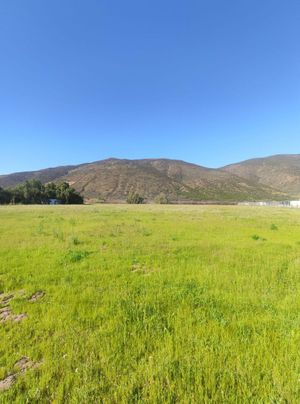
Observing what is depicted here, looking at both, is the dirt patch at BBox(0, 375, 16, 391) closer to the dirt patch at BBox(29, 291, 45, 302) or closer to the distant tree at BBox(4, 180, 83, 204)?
the dirt patch at BBox(29, 291, 45, 302)

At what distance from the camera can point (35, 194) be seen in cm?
9419

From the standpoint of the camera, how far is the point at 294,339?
369 centimetres

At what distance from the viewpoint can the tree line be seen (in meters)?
88.8

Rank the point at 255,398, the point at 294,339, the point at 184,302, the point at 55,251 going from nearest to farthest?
the point at 255,398 → the point at 294,339 → the point at 184,302 → the point at 55,251

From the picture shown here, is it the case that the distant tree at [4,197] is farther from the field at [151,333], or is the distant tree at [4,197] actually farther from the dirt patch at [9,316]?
the dirt patch at [9,316]

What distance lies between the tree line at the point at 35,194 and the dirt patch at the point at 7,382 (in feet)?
323

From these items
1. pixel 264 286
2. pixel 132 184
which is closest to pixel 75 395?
pixel 264 286

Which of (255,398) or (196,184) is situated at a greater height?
(196,184)

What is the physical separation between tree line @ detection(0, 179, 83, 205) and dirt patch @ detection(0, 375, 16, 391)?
3880 inches

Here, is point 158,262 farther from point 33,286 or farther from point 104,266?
point 33,286

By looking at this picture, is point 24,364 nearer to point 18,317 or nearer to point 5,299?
point 18,317

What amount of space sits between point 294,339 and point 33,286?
6.01m

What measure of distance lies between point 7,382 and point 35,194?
101735 mm

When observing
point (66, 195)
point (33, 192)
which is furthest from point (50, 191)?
point (66, 195)
